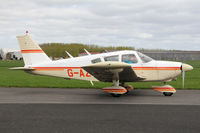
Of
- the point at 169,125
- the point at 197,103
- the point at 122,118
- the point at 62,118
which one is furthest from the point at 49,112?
the point at 197,103

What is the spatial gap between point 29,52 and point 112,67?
4.83 metres

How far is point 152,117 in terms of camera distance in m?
6.55

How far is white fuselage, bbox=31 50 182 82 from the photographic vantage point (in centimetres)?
1067

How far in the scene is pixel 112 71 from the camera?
9977 millimetres

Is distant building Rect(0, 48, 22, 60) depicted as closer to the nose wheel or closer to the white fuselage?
the white fuselage

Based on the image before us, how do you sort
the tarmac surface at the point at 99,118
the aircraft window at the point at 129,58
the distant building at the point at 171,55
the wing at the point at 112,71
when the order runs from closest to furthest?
the tarmac surface at the point at 99,118
the wing at the point at 112,71
the aircraft window at the point at 129,58
the distant building at the point at 171,55

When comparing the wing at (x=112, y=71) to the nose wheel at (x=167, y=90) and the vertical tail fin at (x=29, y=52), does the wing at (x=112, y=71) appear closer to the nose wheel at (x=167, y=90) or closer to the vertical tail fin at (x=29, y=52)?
the nose wheel at (x=167, y=90)

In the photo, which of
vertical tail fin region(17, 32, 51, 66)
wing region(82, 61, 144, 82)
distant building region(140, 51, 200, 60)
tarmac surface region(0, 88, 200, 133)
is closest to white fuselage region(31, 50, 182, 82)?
vertical tail fin region(17, 32, 51, 66)

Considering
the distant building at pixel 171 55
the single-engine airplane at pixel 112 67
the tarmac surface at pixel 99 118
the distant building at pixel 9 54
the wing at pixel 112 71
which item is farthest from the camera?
the distant building at pixel 9 54

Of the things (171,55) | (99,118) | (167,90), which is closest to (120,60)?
(167,90)

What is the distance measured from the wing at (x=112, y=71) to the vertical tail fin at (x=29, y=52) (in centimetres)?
319

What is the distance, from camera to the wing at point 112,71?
30.9ft

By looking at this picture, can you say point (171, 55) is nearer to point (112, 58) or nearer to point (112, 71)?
point (112, 58)

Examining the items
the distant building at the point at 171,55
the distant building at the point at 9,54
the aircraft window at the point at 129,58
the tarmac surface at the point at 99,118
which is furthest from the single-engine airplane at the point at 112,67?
the distant building at the point at 9,54
